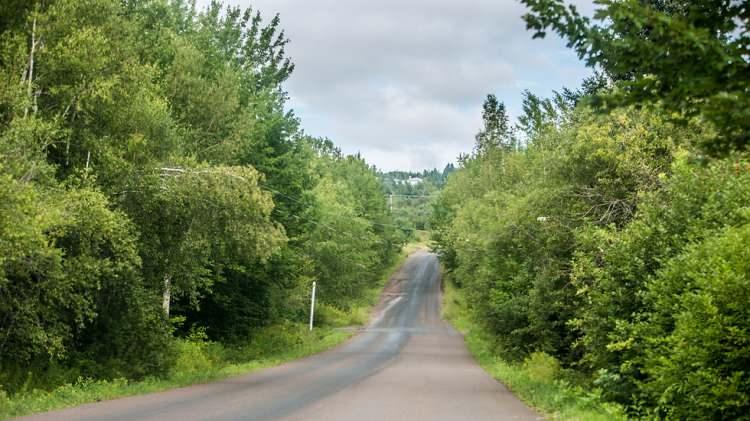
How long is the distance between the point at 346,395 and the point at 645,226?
8.20 metres

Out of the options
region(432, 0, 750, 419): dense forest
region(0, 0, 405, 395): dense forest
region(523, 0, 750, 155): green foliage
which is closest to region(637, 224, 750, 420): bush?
region(432, 0, 750, 419): dense forest

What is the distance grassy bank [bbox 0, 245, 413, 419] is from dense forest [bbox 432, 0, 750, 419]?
9.57 meters

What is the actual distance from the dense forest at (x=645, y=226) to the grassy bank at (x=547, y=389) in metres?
0.41

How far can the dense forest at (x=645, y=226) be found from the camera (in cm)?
454

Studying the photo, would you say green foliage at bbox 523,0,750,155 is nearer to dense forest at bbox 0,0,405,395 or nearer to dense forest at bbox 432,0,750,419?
dense forest at bbox 432,0,750,419

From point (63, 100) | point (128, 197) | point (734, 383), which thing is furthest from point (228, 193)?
point (734, 383)

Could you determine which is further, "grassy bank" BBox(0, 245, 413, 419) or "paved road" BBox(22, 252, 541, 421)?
"grassy bank" BBox(0, 245, 413, 419)

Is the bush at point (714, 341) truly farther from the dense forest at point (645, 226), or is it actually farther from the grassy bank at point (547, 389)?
the grassy bank at point (547, 389)

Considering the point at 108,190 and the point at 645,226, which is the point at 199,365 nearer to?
the point at 108,190

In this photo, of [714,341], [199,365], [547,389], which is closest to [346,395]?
[547,389]

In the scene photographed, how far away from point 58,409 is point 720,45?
43.9 feet

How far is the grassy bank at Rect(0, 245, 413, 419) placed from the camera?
1497 cm

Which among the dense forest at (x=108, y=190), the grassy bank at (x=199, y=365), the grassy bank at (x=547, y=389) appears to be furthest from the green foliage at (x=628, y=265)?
the grassy bank at (x=199, y=365)

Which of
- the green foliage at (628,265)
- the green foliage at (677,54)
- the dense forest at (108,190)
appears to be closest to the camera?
the green foliage at (677,54)
